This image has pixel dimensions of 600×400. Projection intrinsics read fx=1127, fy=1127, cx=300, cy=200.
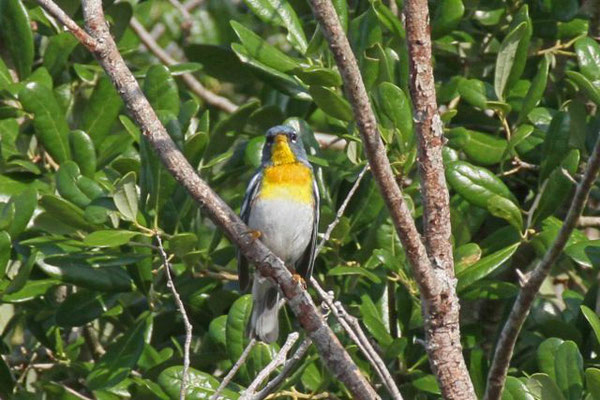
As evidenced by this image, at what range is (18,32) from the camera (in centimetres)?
486

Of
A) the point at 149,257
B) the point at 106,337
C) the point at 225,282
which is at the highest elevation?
the point at 149,257

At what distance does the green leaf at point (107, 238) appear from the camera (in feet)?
13.3

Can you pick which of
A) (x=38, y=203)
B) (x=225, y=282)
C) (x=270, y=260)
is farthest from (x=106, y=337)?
(x=270, y=260)

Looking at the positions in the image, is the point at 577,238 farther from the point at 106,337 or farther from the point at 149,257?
the point at 106,337

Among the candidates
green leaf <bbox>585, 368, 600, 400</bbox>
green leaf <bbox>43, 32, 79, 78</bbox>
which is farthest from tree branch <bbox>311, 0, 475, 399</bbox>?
green leaf <bbox>43, 32, 79, 78</bbox>

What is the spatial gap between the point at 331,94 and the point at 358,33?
1.30 ft

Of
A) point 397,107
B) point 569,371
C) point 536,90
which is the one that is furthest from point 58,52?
point 569,371

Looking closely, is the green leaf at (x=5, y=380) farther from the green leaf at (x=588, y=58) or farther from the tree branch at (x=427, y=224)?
the green leaf at (x=588, y=58)

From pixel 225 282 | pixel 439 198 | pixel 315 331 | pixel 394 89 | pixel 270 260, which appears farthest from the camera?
pixel 225 282

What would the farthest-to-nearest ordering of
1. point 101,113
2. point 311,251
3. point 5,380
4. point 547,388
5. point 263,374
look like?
point 311,251, point 101,113, point 5,380, point 547,388, point 263,374

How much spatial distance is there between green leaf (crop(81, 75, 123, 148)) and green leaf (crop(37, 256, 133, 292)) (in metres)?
0.68

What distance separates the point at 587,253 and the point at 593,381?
72 centimetres

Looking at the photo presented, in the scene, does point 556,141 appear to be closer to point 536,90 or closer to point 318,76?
point 536,90

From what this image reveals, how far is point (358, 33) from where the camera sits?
4391mm
